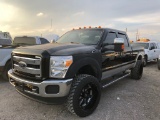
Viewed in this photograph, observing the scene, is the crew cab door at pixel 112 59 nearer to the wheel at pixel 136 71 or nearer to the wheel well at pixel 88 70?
the wheel well at pixel 88 70

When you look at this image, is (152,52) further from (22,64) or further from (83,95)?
(22,64)

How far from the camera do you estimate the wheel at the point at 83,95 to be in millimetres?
3189

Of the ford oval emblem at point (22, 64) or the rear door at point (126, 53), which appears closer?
the ford oval emblem at point (22, 64)

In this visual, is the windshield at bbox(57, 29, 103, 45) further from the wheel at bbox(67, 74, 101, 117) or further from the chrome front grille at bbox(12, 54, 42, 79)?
the chrome front grille at bbox(12, 54, 42, 79)

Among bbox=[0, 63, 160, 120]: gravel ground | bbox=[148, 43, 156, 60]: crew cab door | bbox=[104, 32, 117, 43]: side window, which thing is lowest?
bbox=[0, 63, 160, 120]: gravel ground

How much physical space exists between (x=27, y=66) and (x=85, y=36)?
189 centimetres

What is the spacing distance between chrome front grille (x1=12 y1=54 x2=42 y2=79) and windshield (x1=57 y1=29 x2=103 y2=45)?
1562mm

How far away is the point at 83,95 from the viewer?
357 centimetres

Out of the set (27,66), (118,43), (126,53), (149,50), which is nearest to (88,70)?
(118,43)

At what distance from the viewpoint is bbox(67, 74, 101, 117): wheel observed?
3.19 m

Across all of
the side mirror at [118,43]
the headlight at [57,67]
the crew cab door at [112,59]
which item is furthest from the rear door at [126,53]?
the headlight at [57,67]

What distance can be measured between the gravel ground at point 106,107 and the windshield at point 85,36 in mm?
1586

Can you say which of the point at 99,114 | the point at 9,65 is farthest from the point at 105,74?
the point at 9,65

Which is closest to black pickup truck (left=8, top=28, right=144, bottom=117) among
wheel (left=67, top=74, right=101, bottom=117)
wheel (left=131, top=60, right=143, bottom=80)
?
wheel (left=67, top=74, right=101, bottom=117)
